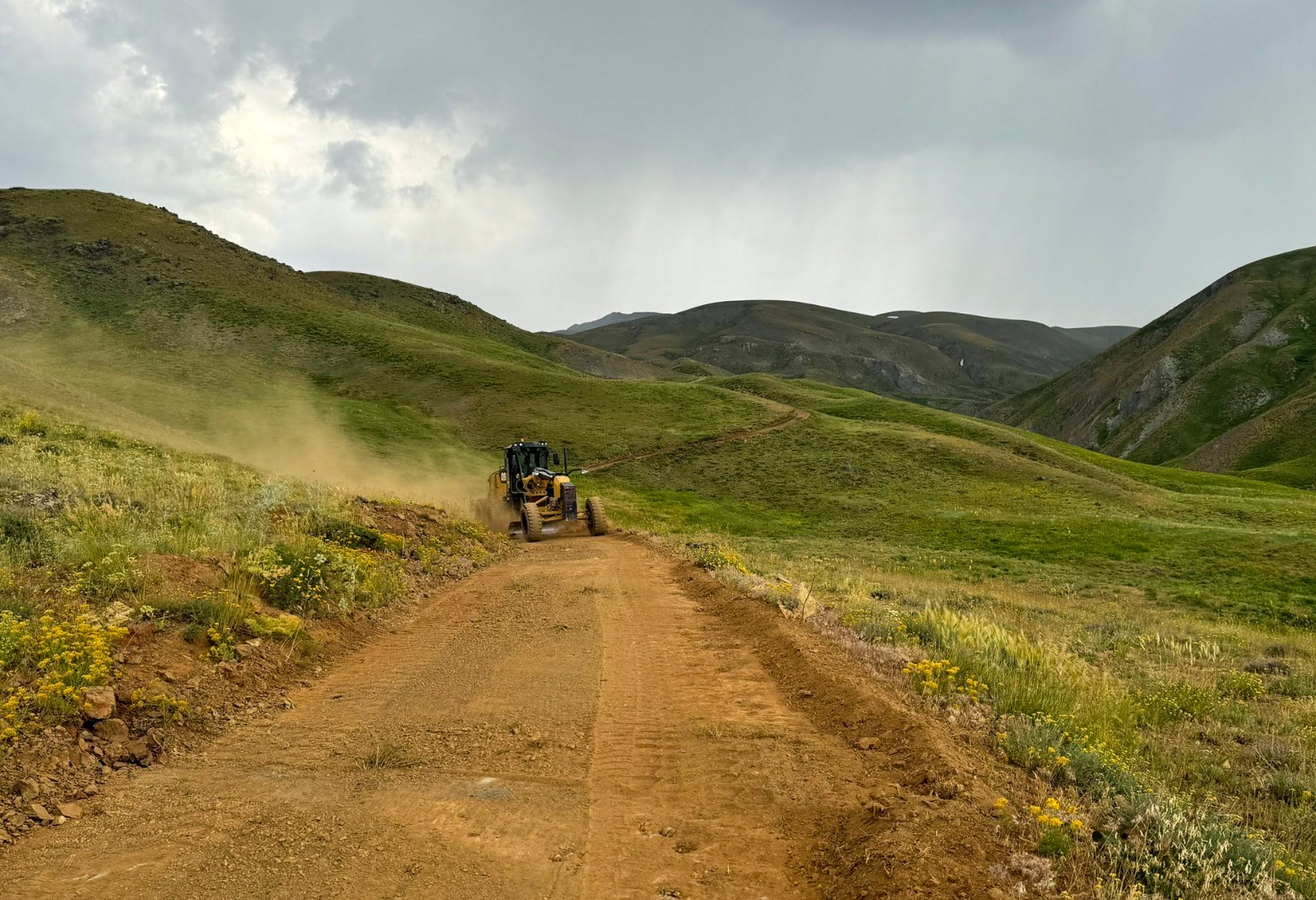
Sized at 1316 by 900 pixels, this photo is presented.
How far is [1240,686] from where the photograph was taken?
1006 centimetres

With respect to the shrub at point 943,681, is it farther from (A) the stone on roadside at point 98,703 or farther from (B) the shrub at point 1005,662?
(A) the stone on roadside at point 98,703

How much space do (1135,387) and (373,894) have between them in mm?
168132

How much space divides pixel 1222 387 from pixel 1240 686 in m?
140

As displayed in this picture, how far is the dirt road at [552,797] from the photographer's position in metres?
4.26

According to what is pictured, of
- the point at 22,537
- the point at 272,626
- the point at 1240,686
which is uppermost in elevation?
the point at 22,537

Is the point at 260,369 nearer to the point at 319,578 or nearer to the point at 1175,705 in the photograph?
the point at 319,578

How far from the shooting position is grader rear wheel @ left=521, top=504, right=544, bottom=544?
24469 millimetres

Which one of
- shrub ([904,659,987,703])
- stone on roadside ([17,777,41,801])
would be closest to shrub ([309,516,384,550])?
stone on roadside ([17,777,41,801])

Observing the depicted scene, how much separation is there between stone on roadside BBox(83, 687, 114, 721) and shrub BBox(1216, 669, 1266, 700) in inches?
525

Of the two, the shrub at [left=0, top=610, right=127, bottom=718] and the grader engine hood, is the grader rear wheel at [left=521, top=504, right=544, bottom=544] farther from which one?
the shrub at [left=0, top=610, right=127, bottom=718]

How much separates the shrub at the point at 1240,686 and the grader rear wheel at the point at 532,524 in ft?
62.4

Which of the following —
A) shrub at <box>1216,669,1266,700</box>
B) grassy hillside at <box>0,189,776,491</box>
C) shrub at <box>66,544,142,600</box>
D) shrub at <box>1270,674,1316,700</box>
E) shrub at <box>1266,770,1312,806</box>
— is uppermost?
grassy hillside at <box>0,189,776,491</box>

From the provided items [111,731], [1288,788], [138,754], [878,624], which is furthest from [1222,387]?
[111,731]

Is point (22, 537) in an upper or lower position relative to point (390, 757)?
upper
